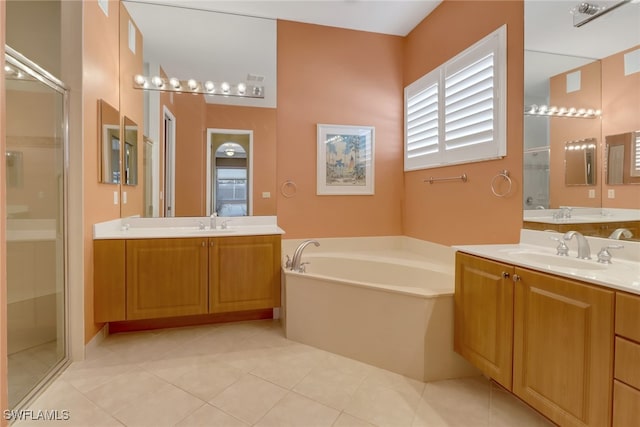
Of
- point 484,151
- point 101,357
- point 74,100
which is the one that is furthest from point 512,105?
point 101,357

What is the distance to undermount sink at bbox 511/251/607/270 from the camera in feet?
5.31

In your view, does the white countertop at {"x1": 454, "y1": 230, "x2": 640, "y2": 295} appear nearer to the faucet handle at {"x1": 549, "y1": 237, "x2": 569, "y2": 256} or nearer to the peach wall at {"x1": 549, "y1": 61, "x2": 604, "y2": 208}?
the faucet handle at {"x1": 549, "y1": 237, "x2": 569, "y2": 256}

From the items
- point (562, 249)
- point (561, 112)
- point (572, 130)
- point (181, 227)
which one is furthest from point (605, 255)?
point (181, 227)

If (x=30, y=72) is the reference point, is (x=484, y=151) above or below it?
below

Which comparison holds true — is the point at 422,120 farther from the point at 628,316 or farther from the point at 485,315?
the point at 628,316

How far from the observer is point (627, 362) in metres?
1.15

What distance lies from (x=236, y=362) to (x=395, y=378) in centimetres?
105

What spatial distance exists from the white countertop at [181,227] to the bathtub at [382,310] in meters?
0.51

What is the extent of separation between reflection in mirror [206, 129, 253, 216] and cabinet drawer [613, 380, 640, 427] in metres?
2.78

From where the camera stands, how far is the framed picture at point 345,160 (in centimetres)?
346

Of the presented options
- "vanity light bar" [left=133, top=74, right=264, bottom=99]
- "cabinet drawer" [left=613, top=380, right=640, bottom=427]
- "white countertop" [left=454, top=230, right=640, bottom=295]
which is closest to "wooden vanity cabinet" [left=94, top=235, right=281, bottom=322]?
"vanity light bar" [left=133, top=74, right=264, bottom=99]

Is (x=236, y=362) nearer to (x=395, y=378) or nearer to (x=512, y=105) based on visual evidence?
(x=395, y=378)

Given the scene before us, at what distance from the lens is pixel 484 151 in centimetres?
251

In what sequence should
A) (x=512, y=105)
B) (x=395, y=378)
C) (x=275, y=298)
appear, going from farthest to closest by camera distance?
(x=275, y=298)
(x=512, y=105)
(x=395, y=378)
